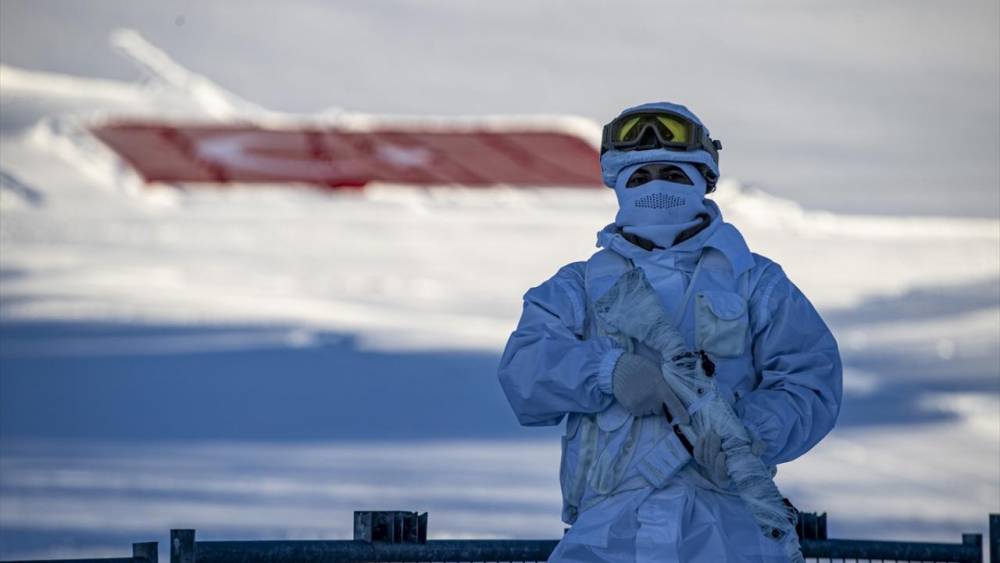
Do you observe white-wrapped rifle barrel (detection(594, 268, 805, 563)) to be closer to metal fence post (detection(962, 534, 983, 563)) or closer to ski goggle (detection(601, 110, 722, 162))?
ski goggle (detection(601, 110, 722, 162))

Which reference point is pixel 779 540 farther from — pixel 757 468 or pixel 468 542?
pixel 468 542

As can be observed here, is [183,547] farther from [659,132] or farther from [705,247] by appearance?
[659,132]

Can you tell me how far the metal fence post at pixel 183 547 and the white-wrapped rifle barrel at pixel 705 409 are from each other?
2592mm

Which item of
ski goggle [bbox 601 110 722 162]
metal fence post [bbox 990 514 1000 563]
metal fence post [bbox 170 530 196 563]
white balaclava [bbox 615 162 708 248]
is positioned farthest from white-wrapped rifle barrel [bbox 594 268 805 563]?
metal fence post [bbox 990 514 1000 563]

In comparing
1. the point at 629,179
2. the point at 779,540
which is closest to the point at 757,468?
the point at 779,540

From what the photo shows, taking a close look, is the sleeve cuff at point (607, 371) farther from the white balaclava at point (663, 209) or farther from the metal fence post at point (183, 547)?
the metal fence post at point (183, 547)

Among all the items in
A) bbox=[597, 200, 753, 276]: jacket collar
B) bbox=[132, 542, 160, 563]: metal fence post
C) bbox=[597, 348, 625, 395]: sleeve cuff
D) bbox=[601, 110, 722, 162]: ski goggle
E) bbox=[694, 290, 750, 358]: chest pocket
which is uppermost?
bbox=[601, 110, 722, 162]: ski goggle

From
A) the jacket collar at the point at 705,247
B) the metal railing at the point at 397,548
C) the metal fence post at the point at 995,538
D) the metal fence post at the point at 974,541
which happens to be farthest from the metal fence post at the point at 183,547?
the metal fence post at the point at 995,538

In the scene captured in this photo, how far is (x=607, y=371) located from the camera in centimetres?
722

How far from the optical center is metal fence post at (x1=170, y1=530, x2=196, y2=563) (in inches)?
347

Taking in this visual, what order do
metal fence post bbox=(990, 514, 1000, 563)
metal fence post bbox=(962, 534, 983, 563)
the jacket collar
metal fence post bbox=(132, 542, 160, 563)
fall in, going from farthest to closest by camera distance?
metal fence post bbox=(990, 514, 1000, 563) < metal fence post bbox=(962, 534, 983, 563) < metal fence post bbox=(132, 542, 160, 563) < the jacket collar

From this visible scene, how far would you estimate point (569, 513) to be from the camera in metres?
7.71

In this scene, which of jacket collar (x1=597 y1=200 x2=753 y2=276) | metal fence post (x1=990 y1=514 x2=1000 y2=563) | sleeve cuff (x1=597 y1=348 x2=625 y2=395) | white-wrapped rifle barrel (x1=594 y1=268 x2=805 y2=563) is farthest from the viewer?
metal fence post (x1=990 y1=514 x2=1000 y2=563)

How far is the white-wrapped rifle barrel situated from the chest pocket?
0.10 m
